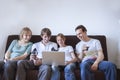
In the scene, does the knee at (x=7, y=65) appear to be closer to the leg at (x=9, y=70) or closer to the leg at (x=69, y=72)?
the leg at (x=9, y=70)

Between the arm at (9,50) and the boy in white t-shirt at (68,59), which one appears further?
the arm at (9,50)

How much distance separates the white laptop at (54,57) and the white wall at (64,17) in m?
0.93

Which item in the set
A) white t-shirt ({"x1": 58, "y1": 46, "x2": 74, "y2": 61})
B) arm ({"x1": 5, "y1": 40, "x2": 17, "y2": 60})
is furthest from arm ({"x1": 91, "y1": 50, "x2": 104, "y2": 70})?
arm ({"x1": 5, "y1": 40, "x2": 17, "y2": 60})

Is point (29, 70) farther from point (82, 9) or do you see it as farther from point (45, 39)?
point (82, 9)

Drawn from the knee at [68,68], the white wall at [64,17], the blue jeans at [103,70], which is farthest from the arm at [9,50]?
the blue jeans at [103,70]

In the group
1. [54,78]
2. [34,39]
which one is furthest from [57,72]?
[34,39]

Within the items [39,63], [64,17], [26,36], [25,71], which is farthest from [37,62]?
[64,17]

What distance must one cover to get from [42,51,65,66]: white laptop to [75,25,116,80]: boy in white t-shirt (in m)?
0.27

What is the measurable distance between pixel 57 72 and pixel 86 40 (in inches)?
27.8

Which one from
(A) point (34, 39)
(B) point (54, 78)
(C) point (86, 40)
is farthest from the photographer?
(A) point (34, 39)

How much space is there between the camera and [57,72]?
8.91 feet

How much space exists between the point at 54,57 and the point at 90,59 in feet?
1.66

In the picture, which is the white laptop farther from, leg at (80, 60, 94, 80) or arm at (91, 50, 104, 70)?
arm at (91, 50, 104, 70)

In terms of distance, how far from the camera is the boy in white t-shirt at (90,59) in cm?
266
